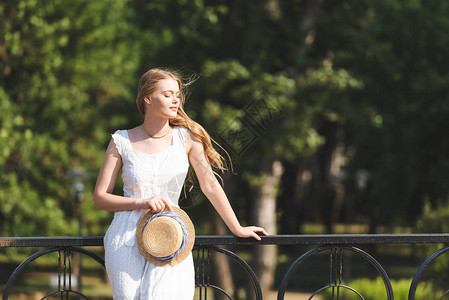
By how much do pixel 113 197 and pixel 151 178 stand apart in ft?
0.65

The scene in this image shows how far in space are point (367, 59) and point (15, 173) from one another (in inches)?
394

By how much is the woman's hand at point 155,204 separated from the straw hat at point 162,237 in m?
0.03

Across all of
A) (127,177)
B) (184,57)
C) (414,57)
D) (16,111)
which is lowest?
(127,177)

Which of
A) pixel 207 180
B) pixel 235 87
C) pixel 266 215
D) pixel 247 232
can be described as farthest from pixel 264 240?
pixel 266 215

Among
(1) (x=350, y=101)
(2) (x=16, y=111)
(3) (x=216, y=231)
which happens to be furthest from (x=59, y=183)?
(1) (x=350, y=101)

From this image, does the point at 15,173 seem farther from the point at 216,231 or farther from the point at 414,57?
the point at 414,57

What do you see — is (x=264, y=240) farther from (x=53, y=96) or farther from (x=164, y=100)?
(x=53, y=96)

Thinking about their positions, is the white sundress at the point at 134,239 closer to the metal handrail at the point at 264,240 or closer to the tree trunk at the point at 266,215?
the metal handrail at the point at 264,240

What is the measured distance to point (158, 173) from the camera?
3158 mm

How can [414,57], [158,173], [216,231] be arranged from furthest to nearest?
[414,57]
[216,231]
[158,173]

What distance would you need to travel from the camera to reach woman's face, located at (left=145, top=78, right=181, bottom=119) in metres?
3.23

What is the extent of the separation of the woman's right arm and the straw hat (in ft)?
0.17

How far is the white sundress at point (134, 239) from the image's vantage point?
10.2ft

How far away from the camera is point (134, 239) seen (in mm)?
3125
